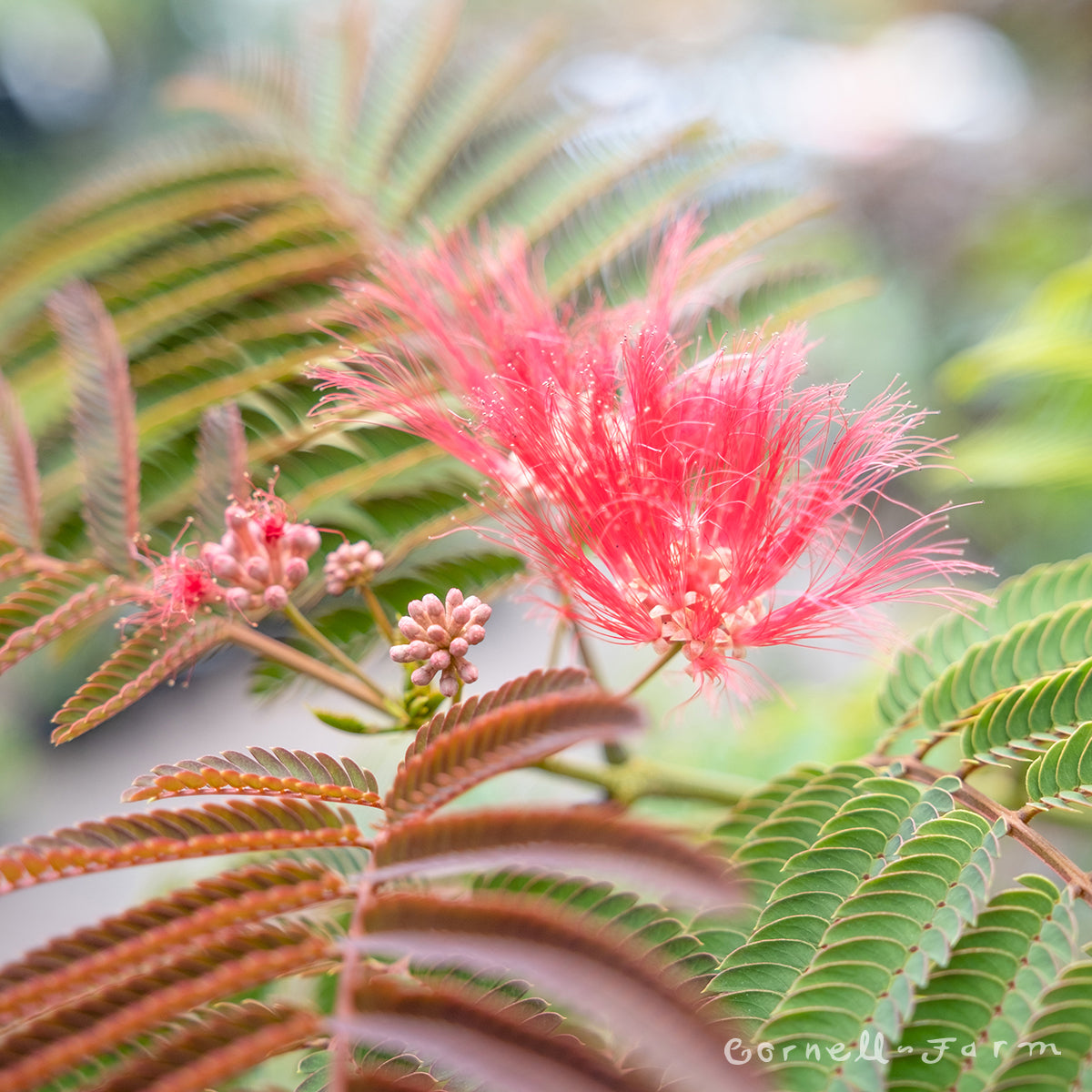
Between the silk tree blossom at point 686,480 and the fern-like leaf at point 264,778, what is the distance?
0.26 meters

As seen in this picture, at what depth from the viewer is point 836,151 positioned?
4.46 meters

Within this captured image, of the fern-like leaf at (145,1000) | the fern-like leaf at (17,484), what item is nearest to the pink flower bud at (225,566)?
the fern-like leaf at (17,484)

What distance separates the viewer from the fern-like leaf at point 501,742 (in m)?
0.55

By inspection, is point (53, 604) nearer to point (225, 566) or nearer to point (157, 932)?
point (225, 566)

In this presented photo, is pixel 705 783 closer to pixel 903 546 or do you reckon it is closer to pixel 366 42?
pixel 903 546

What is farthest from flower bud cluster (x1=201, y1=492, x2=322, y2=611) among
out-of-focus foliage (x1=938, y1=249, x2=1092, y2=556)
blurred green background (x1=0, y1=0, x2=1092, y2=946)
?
blurred green background (x1=0, y1=0, x2=1092, y2=946)

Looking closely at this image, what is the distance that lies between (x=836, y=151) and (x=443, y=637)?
4.56 meters

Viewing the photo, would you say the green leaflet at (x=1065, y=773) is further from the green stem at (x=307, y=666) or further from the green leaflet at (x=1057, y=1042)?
the green stem at (x=307, y=666)

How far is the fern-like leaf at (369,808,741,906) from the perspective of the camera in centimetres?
47

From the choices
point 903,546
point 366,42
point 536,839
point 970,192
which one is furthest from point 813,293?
point 970,192

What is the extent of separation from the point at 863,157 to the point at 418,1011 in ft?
16.1

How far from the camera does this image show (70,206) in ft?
4.46

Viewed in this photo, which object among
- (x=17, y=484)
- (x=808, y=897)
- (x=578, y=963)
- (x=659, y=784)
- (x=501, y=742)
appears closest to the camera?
(x=578, y=963)

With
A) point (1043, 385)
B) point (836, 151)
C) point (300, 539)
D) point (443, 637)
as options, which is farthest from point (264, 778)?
point (836, 151)
